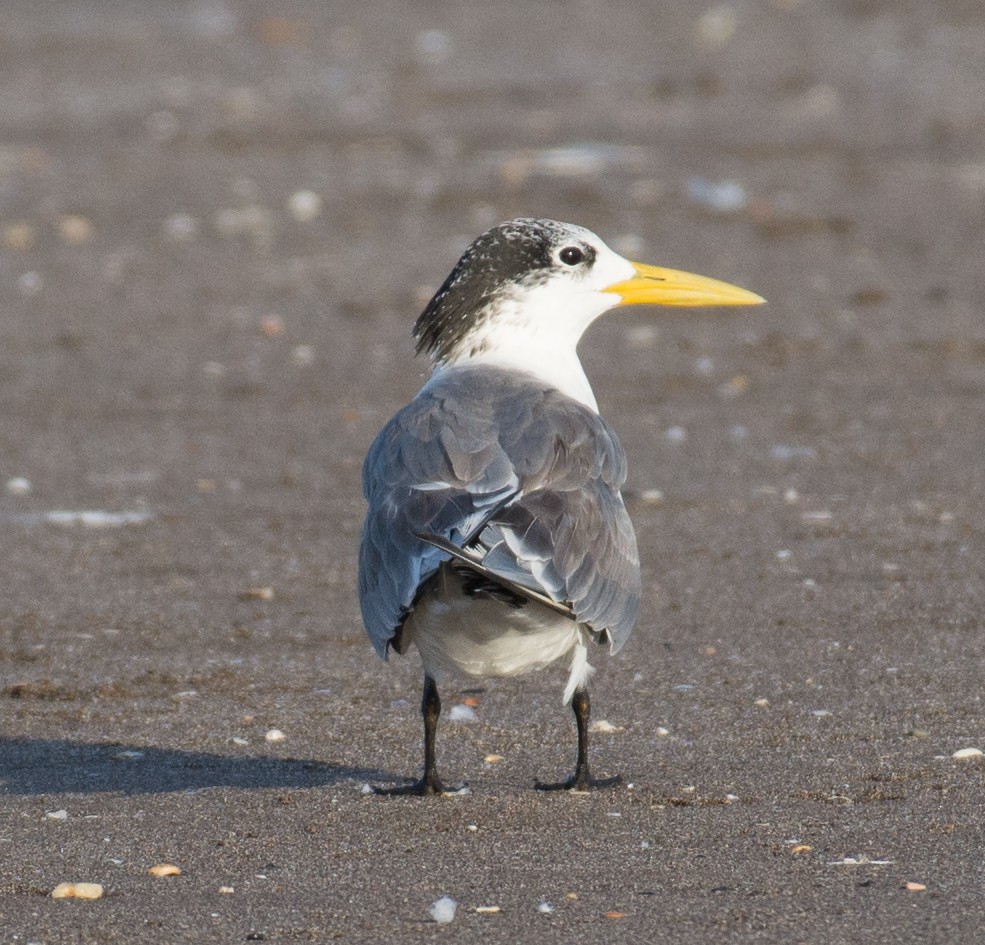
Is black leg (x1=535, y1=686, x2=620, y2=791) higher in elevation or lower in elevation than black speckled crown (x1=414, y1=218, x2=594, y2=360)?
lower

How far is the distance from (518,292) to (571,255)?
0.77 feet

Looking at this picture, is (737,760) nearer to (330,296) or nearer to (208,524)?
(208,524)

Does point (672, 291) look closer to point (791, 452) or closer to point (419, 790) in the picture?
point (419, 790)

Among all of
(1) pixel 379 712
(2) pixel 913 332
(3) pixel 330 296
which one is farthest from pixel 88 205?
(1) pixel 379 712

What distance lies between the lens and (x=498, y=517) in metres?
4.59

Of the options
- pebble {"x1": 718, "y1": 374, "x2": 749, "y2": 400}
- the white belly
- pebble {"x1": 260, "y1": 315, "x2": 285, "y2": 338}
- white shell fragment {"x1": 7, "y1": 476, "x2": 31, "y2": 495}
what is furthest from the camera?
pebble {"x1": 260, "y1": 315, "x2": 285, "y2": 338}

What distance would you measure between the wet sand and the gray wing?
0.60 meters

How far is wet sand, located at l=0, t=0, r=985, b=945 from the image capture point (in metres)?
→ 4.55

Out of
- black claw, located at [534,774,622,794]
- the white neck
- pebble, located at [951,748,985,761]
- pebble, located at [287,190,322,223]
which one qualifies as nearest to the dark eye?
the white neck

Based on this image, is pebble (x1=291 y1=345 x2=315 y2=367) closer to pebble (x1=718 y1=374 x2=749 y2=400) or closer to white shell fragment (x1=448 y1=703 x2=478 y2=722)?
pebble (x1=718 y1=374 x2=749 y2=400)

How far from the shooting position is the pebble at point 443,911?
13.7 feet

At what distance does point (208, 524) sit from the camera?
7.88m

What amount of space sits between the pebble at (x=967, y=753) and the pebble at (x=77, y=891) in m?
2.31

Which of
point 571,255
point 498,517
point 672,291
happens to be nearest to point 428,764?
point 498,517
